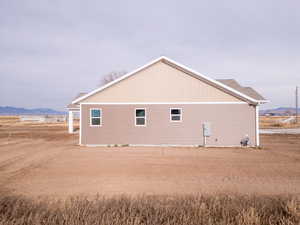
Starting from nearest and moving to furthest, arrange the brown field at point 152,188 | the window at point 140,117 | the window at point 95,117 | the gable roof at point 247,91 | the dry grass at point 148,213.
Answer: the dry grass at point 148,213 < the brown field at point 152,188 < the window at point 140,117 < the window at point 95,117 < the gable roof at point 247,91

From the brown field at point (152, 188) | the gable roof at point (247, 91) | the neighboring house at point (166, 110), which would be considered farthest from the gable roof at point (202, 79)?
the brown field at point (152, 188)

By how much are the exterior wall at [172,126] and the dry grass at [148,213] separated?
1151 cm

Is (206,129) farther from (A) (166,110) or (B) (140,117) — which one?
(B) (140,117)

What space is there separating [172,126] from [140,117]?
2.26 m

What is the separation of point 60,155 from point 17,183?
5700 millimetres

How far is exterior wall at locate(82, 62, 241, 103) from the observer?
52.6ft

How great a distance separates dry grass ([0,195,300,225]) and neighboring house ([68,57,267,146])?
11.6 metres

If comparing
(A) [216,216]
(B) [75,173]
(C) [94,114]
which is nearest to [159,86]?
(C) [94,114]

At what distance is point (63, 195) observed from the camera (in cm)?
627

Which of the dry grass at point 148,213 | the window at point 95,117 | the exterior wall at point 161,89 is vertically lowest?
the dry grass at point 148,213

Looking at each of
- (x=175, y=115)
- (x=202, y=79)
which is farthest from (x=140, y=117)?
(x=202, y=79)

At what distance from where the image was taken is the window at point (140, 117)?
→ 53.3ft

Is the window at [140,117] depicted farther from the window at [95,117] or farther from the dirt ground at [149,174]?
the dirt ground at [149,174]

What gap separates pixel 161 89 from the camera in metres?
16.2
